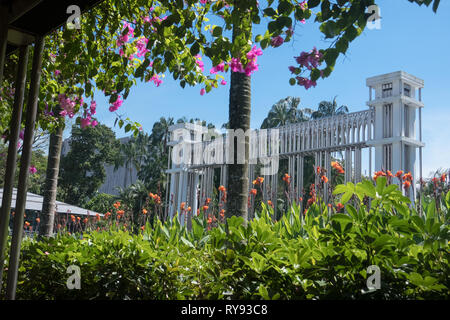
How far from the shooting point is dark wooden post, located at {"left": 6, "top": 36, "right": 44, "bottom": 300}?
6.93 ft

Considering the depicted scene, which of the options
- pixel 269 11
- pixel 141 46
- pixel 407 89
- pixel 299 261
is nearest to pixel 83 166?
pixel 407 89

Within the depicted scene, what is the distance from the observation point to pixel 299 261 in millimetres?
1212

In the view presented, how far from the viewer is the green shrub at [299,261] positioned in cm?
107

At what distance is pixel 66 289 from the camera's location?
1.89 meters

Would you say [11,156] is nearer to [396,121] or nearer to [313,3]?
[313,3]

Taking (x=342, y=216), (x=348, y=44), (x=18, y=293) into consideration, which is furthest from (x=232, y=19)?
(x=18, y=293)

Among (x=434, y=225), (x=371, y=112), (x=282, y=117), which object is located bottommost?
(x=434, y=225)

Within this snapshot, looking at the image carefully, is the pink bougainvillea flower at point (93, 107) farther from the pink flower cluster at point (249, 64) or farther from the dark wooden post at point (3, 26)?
the pink flower cluster at point (249, 64)

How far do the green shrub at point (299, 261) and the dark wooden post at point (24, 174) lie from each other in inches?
15.8

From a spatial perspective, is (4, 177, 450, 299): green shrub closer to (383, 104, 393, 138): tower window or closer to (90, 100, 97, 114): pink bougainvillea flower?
(90, 100, 97, 114): pink bougainvillea flower

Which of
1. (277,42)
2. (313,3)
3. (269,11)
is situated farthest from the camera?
(277,42)

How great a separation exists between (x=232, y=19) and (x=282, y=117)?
61.0 feet

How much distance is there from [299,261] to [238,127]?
3.80 ft
